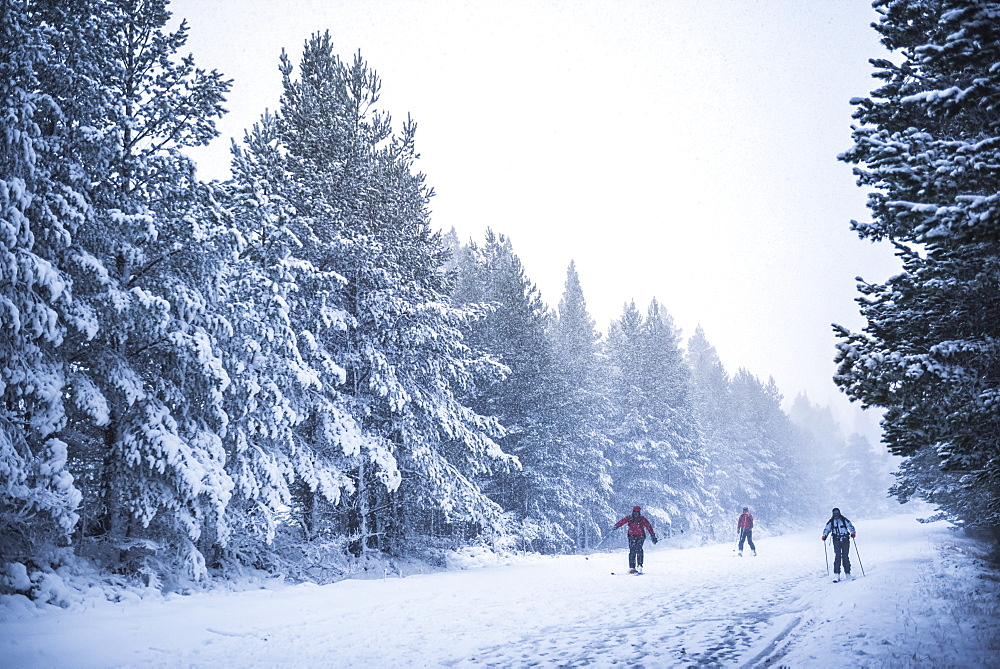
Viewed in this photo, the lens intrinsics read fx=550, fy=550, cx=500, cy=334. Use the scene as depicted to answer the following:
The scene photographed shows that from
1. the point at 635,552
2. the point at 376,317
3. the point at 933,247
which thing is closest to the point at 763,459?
the point at 635,552

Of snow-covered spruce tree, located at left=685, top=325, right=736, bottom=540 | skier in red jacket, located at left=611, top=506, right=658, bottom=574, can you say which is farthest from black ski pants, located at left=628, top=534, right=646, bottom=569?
snow-covered spruce tree, located at left=685, top=325, right=736, bottom=540

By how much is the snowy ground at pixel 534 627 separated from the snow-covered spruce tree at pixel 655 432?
72.1 feet

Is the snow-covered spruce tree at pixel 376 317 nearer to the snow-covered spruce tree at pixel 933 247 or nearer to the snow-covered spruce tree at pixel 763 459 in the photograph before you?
the snow-covered spruce tree at pixel 933 247

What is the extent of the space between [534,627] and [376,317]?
933cm

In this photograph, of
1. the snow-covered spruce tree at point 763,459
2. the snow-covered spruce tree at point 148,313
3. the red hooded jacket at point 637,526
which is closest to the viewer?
the snow-covered spruce tree at point 148,313

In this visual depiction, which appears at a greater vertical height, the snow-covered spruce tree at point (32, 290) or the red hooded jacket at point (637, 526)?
the snow-covered spruce tree at point (32, 290)

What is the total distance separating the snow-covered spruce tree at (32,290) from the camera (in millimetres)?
7734

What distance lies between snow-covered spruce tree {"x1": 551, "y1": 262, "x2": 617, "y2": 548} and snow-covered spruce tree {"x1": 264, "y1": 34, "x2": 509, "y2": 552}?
375 inches

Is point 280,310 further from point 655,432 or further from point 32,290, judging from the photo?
point 655,432

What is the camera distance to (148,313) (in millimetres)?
9625

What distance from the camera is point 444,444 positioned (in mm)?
17078

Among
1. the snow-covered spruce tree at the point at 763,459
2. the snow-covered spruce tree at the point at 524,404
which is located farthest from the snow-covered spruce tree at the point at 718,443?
the snow-covered spruce tree at the point at 524,404

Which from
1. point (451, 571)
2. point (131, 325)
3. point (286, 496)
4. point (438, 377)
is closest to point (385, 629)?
point (286, 496)

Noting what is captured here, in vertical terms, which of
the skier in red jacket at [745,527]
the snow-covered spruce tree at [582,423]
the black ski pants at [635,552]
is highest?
the snow-covered spruce tree at [582,423]
